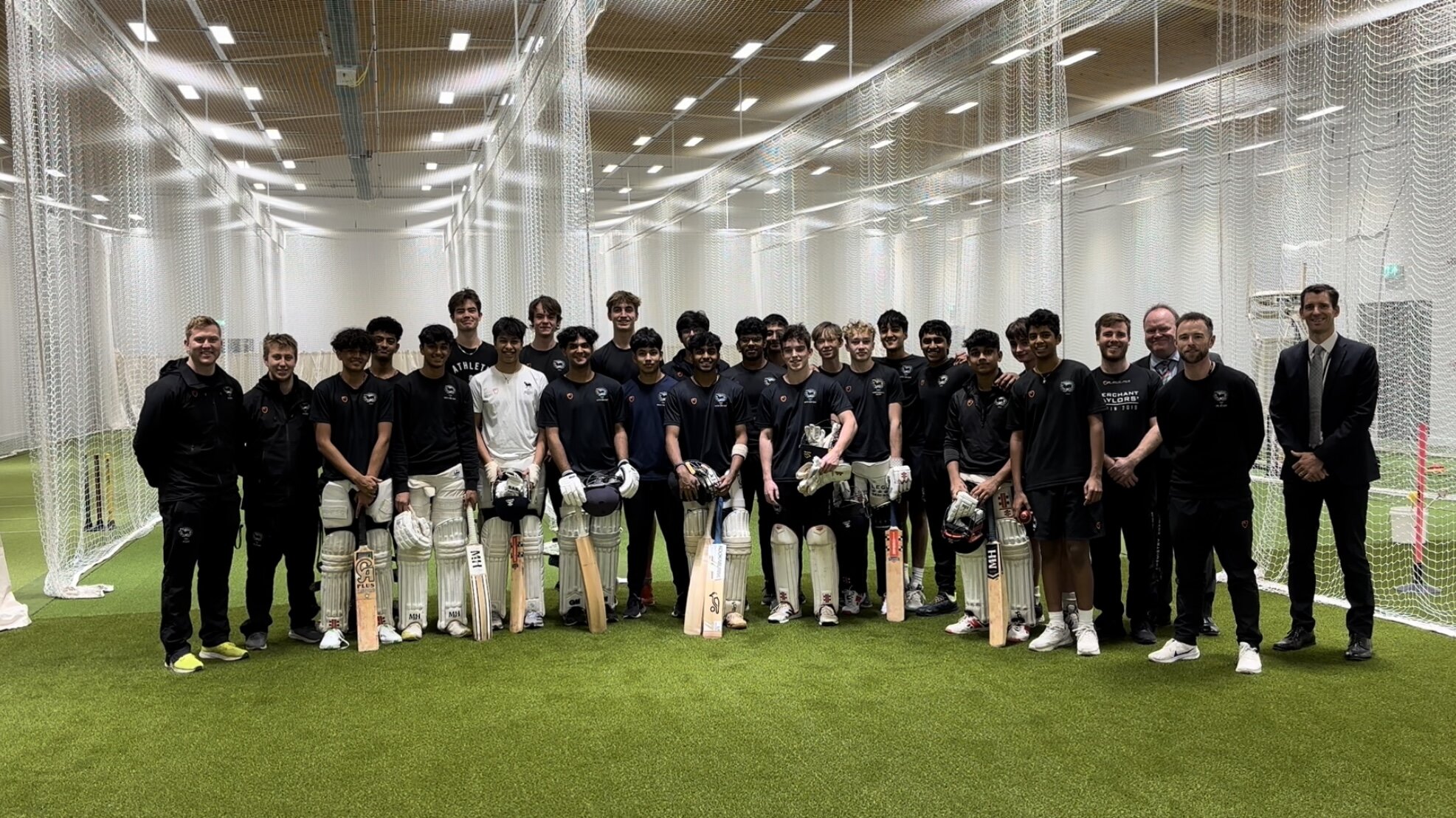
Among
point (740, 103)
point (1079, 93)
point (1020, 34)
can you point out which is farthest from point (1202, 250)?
point (1020, 34)

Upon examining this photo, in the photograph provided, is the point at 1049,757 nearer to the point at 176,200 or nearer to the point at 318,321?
the point at 176,200

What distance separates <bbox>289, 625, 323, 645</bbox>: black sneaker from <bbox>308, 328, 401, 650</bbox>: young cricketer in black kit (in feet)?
0.26

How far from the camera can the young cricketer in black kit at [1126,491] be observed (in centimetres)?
453

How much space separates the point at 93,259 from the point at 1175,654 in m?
7.86

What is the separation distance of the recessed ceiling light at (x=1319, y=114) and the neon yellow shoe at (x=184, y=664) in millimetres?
6175

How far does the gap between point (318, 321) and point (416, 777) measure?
54.4 feet

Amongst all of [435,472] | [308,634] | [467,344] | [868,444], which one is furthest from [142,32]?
[868,444]

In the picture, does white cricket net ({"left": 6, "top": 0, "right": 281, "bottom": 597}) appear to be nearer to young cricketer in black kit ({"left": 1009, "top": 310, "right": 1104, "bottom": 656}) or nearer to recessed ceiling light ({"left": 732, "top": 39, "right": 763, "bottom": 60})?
recessed ceiling light ({"left": 732, "top": 39, "right": 763, "bottom": 60})

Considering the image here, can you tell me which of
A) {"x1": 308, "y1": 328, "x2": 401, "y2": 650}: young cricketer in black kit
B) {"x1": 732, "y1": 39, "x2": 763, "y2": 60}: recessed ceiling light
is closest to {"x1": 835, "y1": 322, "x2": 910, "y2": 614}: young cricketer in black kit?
{"x1": 308, "y1": 328, "x2": 401, "y2": 650}: young cricketer in black kit

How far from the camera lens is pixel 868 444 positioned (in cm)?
510

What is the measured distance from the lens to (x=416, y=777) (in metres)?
3.16

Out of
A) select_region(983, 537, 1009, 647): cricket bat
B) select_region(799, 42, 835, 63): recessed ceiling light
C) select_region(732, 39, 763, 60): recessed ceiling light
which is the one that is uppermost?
select_region(732, 39, 763, 60): recessed ceiling light

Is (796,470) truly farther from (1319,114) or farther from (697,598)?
(1319,114)

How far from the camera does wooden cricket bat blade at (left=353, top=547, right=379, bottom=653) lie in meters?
4.67
